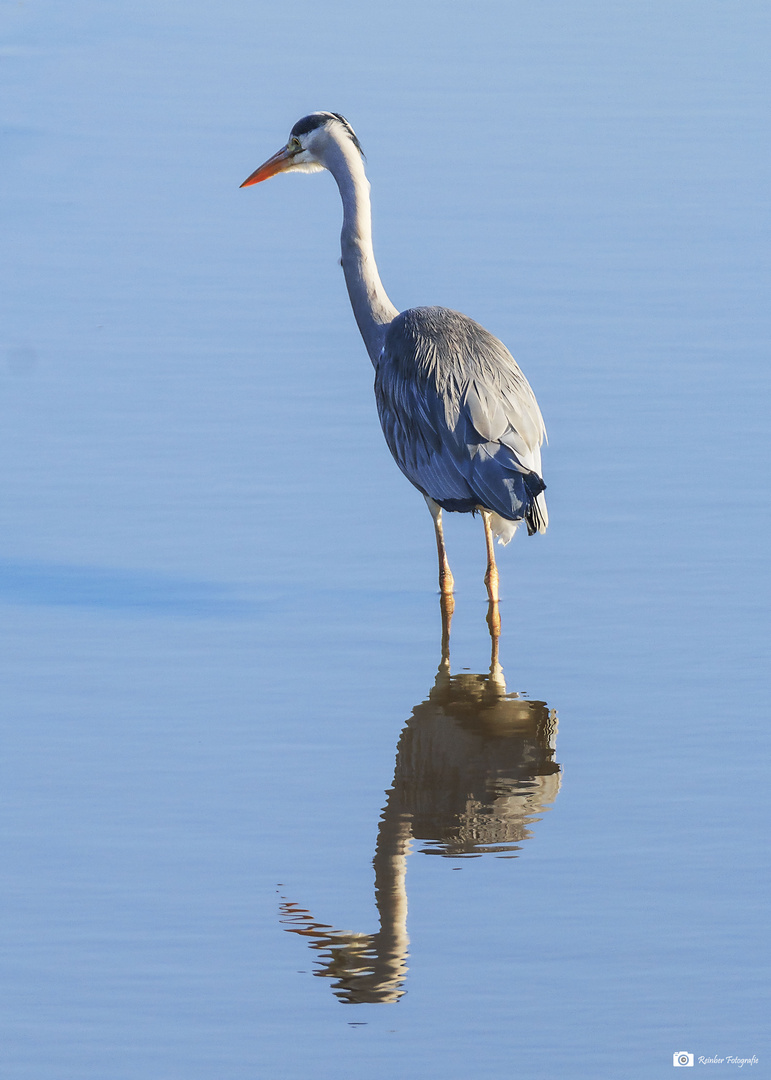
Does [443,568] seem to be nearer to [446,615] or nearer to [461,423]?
[446,615]

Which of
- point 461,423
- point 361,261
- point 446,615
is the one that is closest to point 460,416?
point 461,423

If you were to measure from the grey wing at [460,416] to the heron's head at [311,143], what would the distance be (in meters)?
1.16

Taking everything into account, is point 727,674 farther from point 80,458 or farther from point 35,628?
point 80,458

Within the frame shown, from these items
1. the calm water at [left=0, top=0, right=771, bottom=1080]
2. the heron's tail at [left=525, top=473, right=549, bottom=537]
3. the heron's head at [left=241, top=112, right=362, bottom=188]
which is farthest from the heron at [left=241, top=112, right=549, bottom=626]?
the heron's head at [left=241, top=112, right=362, bottom=188]

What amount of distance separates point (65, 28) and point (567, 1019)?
49.3 ft

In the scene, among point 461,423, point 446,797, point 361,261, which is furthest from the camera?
point 361,261

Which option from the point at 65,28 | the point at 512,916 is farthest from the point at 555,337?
the point at 65,28

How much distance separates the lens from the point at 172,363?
1023cm

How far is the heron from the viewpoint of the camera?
25.0 feet

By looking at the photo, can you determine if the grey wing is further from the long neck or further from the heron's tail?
the long neck

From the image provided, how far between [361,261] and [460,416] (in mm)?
1459

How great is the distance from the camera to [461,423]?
790 centimetres

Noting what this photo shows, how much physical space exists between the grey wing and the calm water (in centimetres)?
51

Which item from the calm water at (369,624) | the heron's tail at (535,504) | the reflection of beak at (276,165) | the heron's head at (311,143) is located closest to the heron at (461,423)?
the heron's tail at (535,504)
